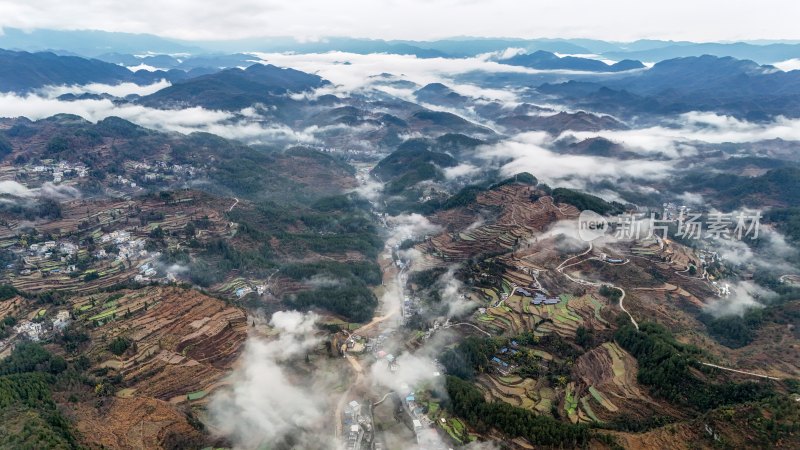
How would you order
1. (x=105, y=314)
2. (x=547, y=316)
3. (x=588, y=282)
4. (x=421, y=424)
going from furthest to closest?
(x=588, y=282) < (x=547, y=316) < (x=105, y=314) < (x=421, y=424)

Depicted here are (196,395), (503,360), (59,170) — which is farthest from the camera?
(59,170)

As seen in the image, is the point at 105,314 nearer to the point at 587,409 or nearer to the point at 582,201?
the point at 587,409

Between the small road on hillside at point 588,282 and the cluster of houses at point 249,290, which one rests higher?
the small road on hillside at point 588,282

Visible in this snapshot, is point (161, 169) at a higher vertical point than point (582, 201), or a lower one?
lower

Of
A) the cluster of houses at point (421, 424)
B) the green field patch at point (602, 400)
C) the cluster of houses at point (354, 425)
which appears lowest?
the cluster of houses at point (354, 425)

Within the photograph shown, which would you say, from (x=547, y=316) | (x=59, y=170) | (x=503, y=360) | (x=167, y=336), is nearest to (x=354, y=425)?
(x=503, y=360)

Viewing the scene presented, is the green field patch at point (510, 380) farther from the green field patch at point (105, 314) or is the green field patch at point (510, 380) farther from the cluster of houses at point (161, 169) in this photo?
the cluster of houses at point (161, 169)

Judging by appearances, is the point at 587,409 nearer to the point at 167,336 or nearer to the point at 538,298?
the point at 538,298

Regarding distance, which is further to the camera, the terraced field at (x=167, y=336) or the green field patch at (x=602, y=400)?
the terraced field at (x=167, y=336)

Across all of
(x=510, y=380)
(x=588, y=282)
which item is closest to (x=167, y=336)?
(x=510, y=380)

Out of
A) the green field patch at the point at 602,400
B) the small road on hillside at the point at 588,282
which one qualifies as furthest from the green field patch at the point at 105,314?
the small road on hillside at the point at 588,282

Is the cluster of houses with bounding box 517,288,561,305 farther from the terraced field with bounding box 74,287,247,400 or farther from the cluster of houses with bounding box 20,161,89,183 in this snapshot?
the cluster of houses with bounding box 20,161,89,183

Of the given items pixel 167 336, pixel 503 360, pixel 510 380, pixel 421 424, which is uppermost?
pixel 167 336

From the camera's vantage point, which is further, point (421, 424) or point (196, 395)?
point (196, 395)
